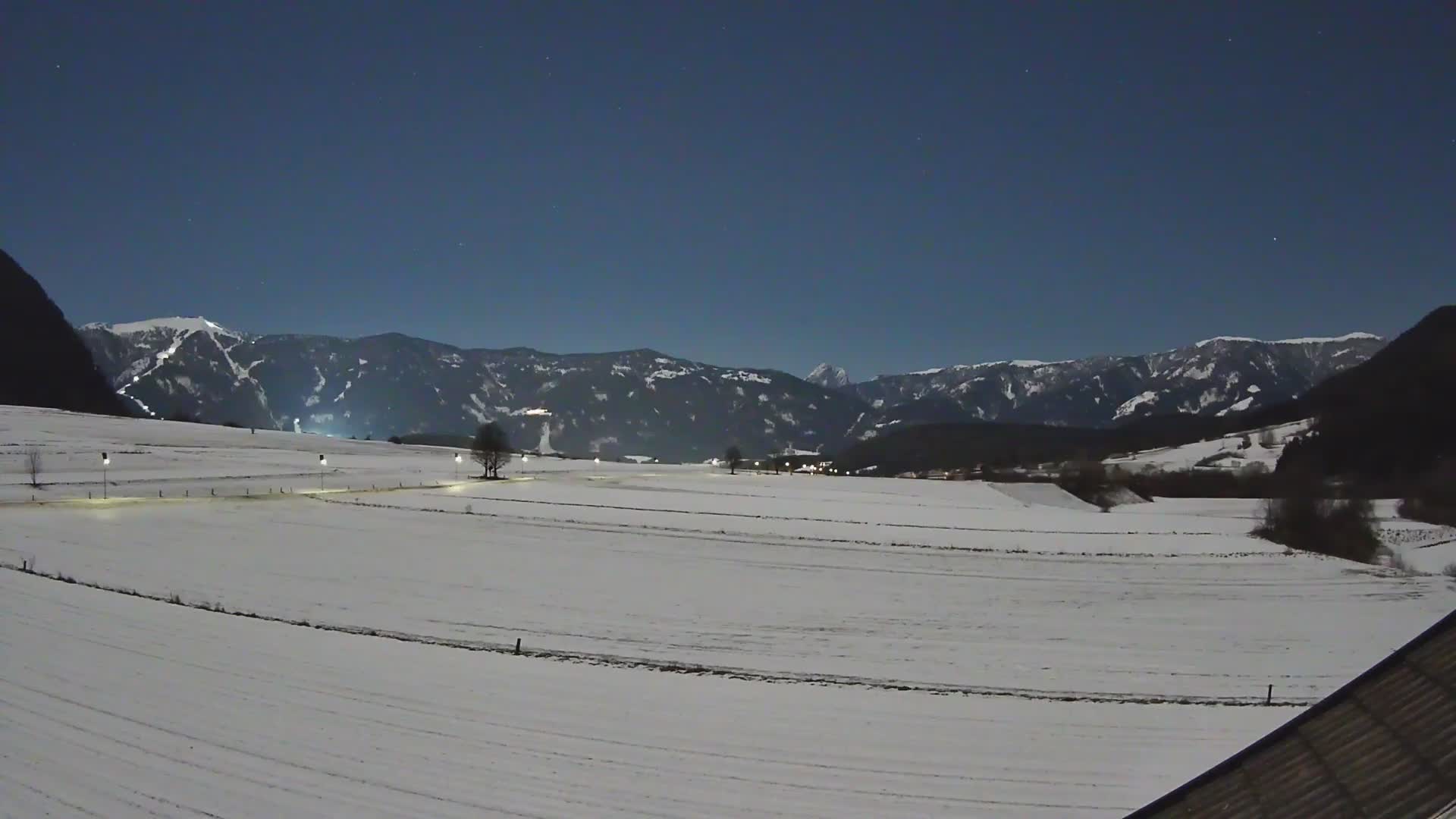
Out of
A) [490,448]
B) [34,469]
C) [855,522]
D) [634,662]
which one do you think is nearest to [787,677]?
[634,662]

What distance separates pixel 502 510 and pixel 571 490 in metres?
21.0

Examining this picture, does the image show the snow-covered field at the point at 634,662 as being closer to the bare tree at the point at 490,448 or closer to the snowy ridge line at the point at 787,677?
the snowy ridge line at the point at 787,677

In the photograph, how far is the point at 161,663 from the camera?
22500 mm

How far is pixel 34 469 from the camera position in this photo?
77.4 metres

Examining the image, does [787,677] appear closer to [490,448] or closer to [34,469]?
[34,469]

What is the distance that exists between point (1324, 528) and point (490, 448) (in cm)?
9880

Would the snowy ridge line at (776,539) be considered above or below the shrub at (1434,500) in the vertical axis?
below

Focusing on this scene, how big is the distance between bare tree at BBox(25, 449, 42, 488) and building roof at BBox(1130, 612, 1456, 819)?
95952 millimetres

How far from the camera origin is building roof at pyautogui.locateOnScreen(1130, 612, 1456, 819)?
122 inches

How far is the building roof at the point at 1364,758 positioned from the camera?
10.2ft

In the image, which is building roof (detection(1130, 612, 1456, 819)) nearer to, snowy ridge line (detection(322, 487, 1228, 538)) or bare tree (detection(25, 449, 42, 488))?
snowy ridge line (detection(322, 487, 1228, 538))

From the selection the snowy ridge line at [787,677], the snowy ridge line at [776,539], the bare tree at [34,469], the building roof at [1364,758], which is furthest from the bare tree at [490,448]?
the building roof at [1364,758]

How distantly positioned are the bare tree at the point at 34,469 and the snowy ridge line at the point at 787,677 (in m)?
65.7

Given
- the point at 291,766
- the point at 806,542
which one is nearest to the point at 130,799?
the point at 291,766
